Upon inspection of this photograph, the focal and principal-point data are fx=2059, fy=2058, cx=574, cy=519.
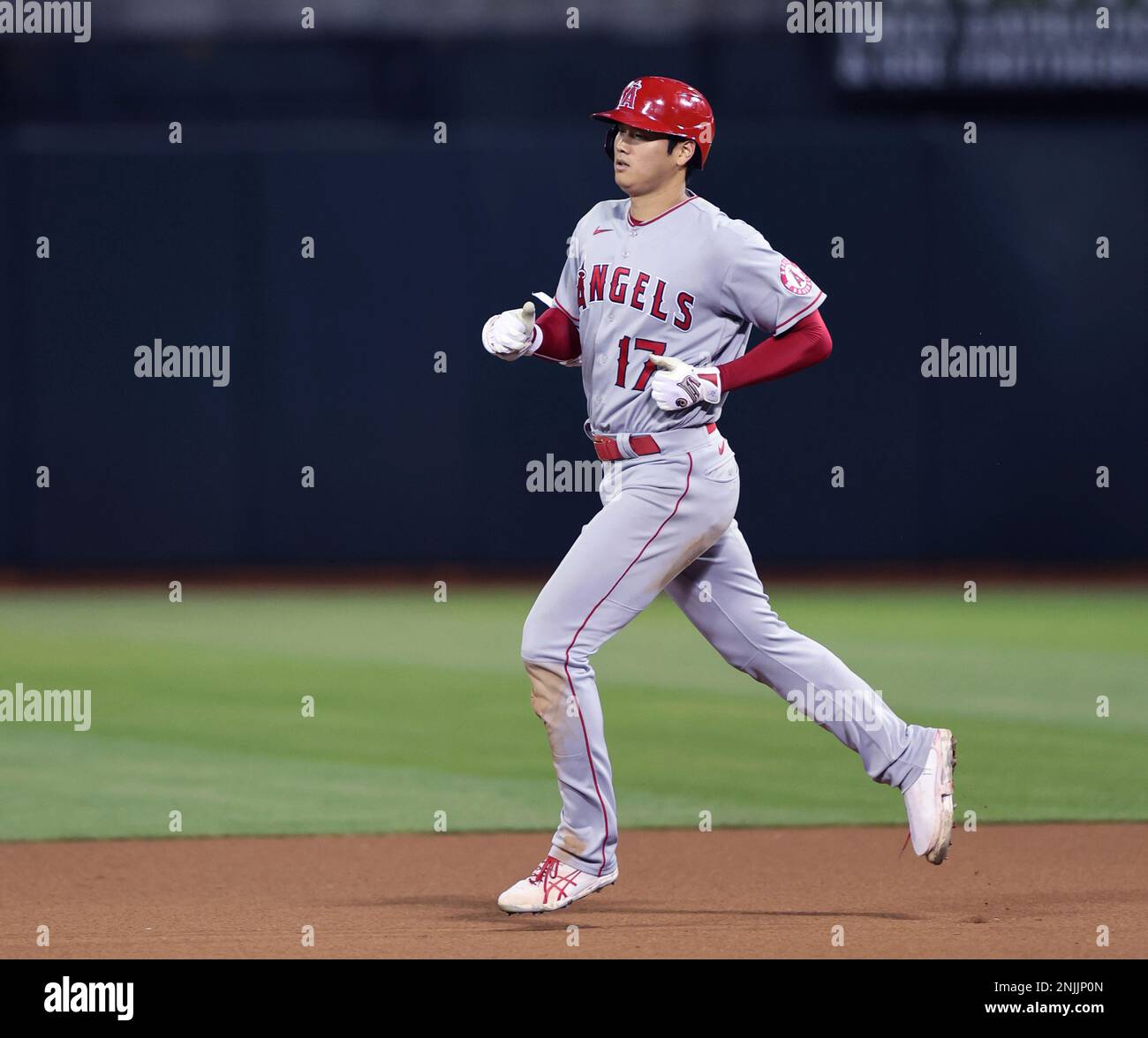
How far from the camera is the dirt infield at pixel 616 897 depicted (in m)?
4.93

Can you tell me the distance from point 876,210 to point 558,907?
11.8 m

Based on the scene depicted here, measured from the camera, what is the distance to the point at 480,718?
9.56 meters

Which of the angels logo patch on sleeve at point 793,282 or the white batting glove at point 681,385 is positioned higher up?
the angels logo patch on sleeve at point 793,282

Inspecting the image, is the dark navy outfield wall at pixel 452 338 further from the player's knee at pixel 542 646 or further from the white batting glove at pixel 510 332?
the player's knee at pixel 542 646

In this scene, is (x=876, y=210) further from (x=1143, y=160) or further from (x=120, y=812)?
(x=120, y=812)

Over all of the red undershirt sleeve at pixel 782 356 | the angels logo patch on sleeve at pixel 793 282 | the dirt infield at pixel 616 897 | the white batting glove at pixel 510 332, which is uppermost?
the angels logo patch on sleeve at pixel 793 282

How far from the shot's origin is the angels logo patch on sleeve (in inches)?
211

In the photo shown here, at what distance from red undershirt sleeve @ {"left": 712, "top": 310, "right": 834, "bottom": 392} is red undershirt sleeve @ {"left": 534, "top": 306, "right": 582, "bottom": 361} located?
22.1 inches

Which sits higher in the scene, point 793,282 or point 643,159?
point 643,159

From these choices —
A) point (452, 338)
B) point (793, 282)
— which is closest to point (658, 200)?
point (793, 282)

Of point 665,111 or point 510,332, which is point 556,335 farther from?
point 665,111

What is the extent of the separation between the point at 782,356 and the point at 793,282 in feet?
0.64

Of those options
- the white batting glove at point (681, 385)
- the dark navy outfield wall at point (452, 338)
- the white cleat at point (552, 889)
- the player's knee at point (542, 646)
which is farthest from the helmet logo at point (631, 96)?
the dark navy outfield wall at point (452, 338)

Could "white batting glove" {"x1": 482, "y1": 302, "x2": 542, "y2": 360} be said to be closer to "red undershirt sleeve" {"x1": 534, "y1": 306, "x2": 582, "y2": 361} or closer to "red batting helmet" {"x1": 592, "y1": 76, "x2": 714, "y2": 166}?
"red undershirt sleeve" {"x1": 534, "y1": 306, "x2": 582, "y2": 361}
